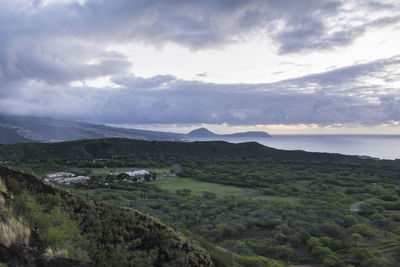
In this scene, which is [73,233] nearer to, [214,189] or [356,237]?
[356,237]

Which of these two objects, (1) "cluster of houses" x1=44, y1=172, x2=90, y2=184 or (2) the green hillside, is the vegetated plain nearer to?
(1) "cluster of houses" x1=44, y1=172, x2=90, y2=184

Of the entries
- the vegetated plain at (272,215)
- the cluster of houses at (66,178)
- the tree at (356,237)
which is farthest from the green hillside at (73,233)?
the cluster of houses at (66,178)

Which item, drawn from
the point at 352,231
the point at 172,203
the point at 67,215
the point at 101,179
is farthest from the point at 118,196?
the point at 352,231

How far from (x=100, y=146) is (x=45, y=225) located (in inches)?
3520

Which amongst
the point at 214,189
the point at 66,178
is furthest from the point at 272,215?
the point at 66,178

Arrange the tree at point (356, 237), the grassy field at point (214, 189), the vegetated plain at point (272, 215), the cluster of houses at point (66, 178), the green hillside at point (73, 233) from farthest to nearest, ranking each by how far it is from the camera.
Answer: the cluster of houses at point (66, 178) < the grassy field at point (214, 189) < the tree at point (356, 237) < the vegetated plain at point (272, 215) < the green hillside at point (73, 233)

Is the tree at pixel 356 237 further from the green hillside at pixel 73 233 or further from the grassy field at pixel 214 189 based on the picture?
the green hillside at pixel 73 233

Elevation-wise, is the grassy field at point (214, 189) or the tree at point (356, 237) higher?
the tree at point (356, 237)

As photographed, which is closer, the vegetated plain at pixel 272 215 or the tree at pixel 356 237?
the vegetated plain at pixel 272 215

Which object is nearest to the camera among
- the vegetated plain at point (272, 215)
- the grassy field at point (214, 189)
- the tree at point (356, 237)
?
the vegetated plain at point (272, 215)

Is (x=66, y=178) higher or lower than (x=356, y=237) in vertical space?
lower

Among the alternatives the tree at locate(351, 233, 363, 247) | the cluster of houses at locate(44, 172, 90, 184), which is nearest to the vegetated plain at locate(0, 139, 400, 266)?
the tree at locate(351, 233, 363, 247)

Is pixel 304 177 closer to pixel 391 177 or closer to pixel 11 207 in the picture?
pixel 391 177

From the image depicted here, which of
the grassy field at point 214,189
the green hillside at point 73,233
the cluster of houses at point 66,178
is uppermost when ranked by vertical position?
the green hillside at point 73,233
